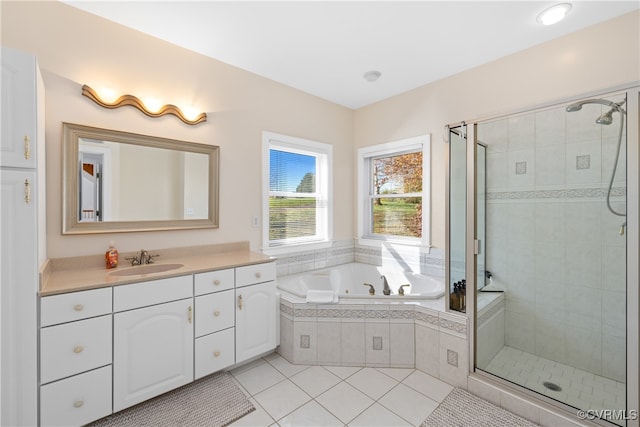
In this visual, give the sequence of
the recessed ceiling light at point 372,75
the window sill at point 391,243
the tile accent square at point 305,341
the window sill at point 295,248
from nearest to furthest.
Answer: the tile accent square at point 305,341 → the recessed ceiling light at point 372,75 → the window sill at point 295,248 → the window sill at point 391,243

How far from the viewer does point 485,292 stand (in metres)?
2.17

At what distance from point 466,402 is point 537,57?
2656 mm

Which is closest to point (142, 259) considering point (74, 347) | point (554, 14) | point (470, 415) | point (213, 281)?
point (213, 281)

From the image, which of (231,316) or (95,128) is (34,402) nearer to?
(231,316)

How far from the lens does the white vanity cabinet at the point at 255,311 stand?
209 centimetres

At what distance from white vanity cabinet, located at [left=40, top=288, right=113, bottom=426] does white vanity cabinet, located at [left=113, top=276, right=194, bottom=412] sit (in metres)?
0.05

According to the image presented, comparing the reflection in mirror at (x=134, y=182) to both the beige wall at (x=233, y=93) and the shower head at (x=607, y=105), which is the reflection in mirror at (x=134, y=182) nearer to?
the beige wall at (x=233, y=93)

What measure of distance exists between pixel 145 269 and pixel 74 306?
552 mm

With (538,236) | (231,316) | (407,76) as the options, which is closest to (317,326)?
(231,316)

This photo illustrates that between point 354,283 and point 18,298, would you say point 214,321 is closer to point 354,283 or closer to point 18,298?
point 18,298

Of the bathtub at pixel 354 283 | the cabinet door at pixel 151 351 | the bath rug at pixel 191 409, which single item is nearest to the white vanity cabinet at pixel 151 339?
the cabinet door at pixel 151 351

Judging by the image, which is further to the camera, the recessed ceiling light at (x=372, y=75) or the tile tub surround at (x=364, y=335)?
the recessed ceiling light at (x=372, y=75)

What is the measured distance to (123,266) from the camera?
6.47ft

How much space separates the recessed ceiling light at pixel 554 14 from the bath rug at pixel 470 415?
103 inches
